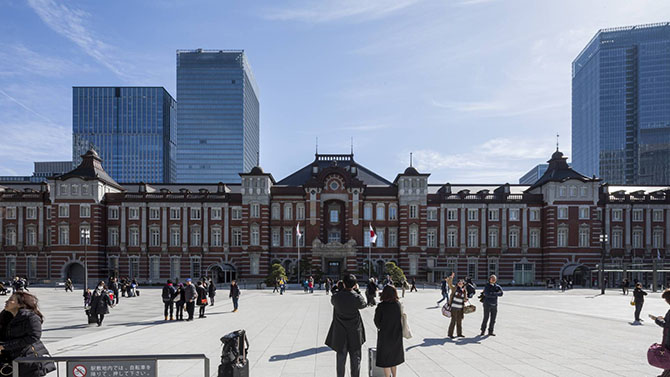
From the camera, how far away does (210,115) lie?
152 meters

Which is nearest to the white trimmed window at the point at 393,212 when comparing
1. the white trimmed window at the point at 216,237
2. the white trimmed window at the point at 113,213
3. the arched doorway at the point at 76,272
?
the white trimmed window at the point at 216,237

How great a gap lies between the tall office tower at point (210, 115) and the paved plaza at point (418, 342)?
132 meters

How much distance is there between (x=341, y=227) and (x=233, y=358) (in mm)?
55353

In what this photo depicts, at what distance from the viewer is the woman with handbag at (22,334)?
6770 mm

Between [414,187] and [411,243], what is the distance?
7102mm

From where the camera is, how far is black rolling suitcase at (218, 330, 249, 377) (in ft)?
25.4

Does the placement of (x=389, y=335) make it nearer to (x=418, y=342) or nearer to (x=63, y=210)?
(x=418, y=342)

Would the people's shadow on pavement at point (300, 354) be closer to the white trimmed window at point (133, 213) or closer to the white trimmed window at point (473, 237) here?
the white trimmed window at point (473, 237)

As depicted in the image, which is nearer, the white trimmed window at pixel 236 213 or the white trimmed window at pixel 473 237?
the white trimmed window at pixel 473 237

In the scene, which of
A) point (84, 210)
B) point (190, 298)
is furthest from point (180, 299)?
point (84, 210)

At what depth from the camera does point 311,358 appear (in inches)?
498

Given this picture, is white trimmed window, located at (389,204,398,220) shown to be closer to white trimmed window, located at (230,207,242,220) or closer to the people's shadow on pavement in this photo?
white trimmed window, located at (230,207,242,220)

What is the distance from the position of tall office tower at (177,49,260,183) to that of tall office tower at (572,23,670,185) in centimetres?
11196

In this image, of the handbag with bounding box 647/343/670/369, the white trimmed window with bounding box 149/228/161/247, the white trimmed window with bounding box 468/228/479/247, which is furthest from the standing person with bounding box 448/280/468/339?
the white trimmed window with bounding box 149/228/161/247
